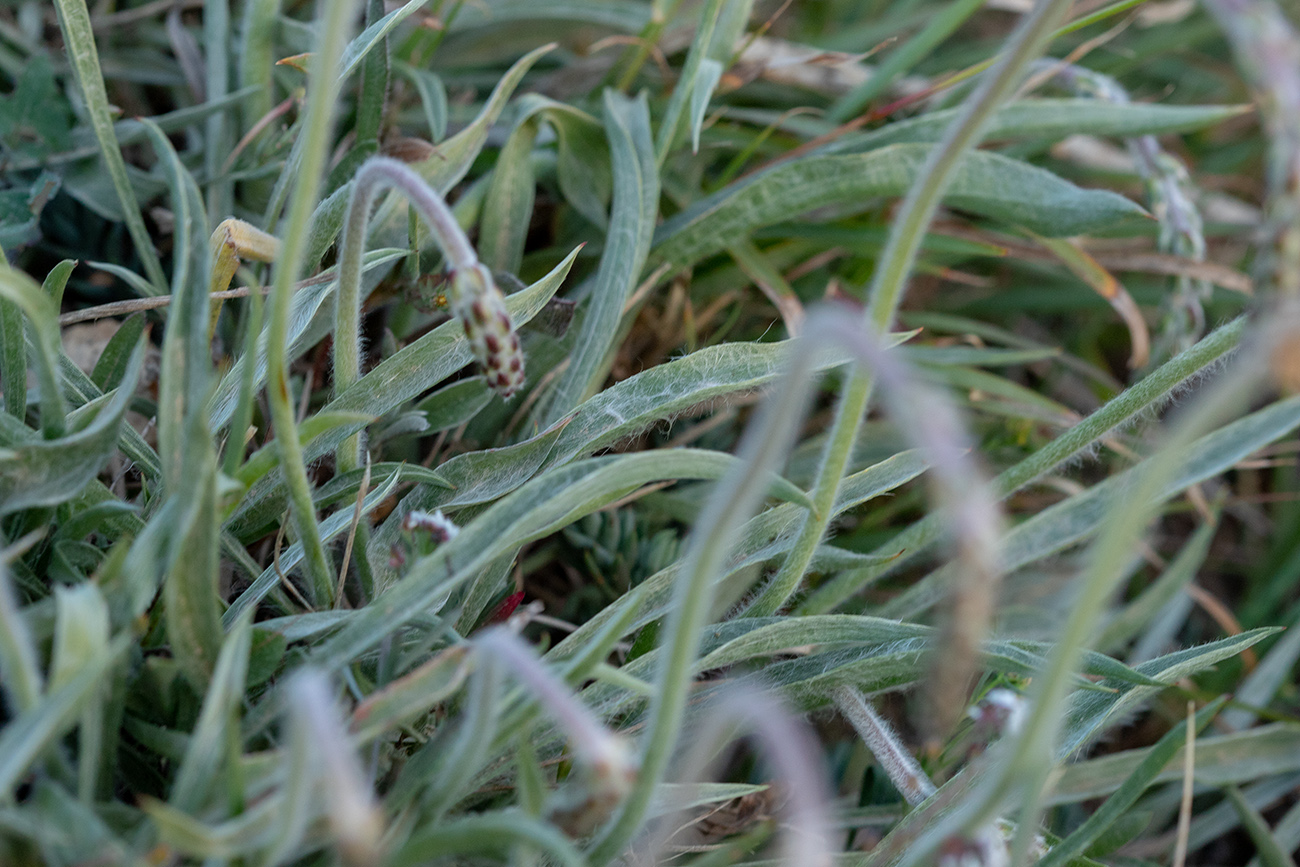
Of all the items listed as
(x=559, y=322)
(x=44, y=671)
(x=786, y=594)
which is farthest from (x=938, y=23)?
(x=44, y=671)

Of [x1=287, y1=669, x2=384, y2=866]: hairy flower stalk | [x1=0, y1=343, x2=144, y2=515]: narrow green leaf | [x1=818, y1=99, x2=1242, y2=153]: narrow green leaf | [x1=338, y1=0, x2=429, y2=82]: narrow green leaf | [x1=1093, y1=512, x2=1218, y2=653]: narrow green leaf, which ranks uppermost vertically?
[x1=338, y1=0, x2=429, y2=82]: narrow green leaf

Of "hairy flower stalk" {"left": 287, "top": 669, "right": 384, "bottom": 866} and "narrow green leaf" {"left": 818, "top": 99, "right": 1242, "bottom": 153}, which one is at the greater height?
"narrow green leaf" {"left": 818, "top": 99, "right": 1242, "bottom": 153}

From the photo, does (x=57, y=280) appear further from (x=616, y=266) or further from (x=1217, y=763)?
(x=1217, y=763)

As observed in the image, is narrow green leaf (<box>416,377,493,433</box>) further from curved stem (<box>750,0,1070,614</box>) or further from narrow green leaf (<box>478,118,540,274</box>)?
curved stem (<box>750,0,1070,614</box>)

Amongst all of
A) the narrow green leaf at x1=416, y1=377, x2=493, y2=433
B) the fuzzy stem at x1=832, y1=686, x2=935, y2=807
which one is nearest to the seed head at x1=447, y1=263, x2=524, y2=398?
the narrow green leaf at x1=416, y1=377, x2=493, y2=433

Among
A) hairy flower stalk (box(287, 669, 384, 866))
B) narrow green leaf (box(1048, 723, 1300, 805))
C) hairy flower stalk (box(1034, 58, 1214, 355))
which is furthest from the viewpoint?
hairy flower stalk (box(1034, 58, 1214, 355))

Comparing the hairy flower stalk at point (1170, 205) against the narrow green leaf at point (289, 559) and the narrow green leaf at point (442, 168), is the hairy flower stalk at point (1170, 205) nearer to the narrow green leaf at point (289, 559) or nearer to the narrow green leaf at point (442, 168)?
the narrow green leaf at point (442, 168)

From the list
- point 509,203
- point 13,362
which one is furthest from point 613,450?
point 13,362

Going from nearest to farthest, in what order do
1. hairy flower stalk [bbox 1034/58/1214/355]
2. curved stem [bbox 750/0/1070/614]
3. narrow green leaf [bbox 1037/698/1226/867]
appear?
curved stem [bbox 750/0/1070/614] → narrow green leaf [bbox 1037/698/1226/867] → hairy flower stalk [bbox 1034/58/1214/355]
